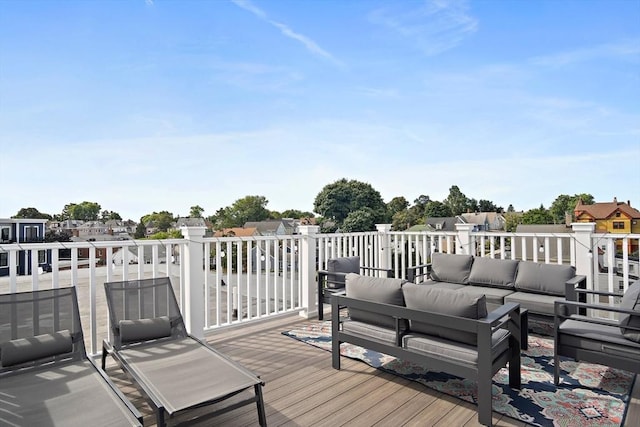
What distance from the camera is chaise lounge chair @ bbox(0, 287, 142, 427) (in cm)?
181

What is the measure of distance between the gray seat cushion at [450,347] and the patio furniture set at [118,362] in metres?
1.22

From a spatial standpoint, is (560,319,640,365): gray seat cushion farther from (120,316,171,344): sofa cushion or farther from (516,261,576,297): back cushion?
(120,316,171,344): sofa cushion

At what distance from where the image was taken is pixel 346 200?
26.1 metres

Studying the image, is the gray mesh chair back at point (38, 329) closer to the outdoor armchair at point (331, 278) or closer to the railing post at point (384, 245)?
the outdoor armchair at point (331, 278)

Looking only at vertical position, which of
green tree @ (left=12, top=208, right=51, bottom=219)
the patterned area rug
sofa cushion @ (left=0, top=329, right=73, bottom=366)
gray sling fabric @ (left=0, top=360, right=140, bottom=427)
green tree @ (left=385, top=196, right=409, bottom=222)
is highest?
green tree @ (left=385, top=196, right=409, bottom=222)

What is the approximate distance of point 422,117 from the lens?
35.0 ft

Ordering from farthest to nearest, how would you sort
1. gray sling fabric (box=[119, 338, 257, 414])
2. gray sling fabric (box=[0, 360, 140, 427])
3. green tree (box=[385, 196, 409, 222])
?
green tree (box=[385, 196, 409, 222]) → gray sling fabric (box=[119, 338, 257, 414]) → gray sling fabric (box=[0, 360, 140, 427])

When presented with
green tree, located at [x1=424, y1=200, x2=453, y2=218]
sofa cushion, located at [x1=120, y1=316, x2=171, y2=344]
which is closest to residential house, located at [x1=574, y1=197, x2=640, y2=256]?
green tree, located at [x1=424, y1=200, x2=453, y2=218]

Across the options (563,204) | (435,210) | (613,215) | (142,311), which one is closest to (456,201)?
(435,210)

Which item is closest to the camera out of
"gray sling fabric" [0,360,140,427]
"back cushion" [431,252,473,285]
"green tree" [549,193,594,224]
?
"gray sling fabric" [0,360,140,427]

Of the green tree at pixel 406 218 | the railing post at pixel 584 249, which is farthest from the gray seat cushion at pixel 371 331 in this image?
the green tree at pixel 406 218

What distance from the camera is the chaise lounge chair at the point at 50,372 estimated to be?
5.93 ft

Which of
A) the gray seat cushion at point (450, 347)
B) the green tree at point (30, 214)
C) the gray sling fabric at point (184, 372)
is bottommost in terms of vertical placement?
the gray sling fabric at point (184, 372)

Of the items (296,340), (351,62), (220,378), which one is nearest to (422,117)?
(351,62)
